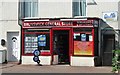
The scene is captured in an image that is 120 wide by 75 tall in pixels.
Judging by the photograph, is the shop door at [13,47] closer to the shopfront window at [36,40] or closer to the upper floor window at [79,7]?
the shopfront window at [36,40]

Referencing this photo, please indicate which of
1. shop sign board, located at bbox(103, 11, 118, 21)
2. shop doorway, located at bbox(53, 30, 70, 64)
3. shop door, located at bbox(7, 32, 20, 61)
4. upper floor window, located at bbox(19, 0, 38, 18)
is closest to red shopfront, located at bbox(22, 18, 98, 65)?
shop doorway, located at bbox(53, 30, 70, 64)

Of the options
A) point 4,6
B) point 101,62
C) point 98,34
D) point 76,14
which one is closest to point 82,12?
point 76,14

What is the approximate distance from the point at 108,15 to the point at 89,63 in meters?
3.63

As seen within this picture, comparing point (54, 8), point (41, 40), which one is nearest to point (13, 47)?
point (41, 40)

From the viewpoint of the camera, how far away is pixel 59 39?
25609mm

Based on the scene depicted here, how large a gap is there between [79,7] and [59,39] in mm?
2645

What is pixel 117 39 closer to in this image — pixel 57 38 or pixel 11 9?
pixel 57 38

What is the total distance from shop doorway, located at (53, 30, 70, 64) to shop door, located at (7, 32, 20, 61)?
2940 mm

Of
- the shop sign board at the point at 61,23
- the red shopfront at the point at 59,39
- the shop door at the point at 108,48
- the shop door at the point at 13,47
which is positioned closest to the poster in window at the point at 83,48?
the red shopfront at the point at 59,39

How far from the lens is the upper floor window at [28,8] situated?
26.2m

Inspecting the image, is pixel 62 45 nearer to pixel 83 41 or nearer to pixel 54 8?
pixel 83 41

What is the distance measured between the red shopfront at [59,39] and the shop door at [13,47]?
1415 mm

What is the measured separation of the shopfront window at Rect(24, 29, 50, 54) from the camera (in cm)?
2466

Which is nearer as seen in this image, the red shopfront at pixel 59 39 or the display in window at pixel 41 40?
the red shopfront at pixel 59 39
